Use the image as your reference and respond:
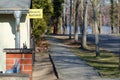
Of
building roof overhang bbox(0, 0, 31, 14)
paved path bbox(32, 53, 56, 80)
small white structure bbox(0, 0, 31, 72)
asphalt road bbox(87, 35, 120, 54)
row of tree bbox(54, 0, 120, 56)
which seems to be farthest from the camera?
asphalt road bbox(87, 35, 120, 54)

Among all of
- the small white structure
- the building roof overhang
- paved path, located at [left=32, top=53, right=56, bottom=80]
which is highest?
the building roof overhang

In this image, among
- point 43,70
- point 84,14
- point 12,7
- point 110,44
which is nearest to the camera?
point 12,7

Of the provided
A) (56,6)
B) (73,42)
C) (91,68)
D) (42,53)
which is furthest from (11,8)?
(56,6)

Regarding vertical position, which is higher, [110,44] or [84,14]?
[84,14]

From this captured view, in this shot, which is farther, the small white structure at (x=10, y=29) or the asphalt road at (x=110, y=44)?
the asphalt road at (x=110, y=44)

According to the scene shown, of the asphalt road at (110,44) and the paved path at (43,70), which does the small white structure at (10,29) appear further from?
the asphalt road at (110,44)

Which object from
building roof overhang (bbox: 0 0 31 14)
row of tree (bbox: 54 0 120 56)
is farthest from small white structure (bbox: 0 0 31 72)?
row of tree (bbox: 54 0 120 56)

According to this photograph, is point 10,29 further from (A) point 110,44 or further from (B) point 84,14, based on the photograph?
(A) point 110,44

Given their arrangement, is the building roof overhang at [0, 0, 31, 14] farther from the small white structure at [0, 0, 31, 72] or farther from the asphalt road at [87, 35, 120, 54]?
the asphalt road at [87, 35, 120, 54]

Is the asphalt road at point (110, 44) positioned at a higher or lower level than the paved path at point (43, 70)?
higher

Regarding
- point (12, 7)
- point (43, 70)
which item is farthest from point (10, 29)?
point (43, 70)

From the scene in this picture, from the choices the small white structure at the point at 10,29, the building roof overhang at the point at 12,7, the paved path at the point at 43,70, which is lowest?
the paved path at the point at 43,70

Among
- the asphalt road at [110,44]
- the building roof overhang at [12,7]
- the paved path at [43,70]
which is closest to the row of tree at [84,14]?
the asphalt road at [110,44]

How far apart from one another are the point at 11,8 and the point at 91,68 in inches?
248
